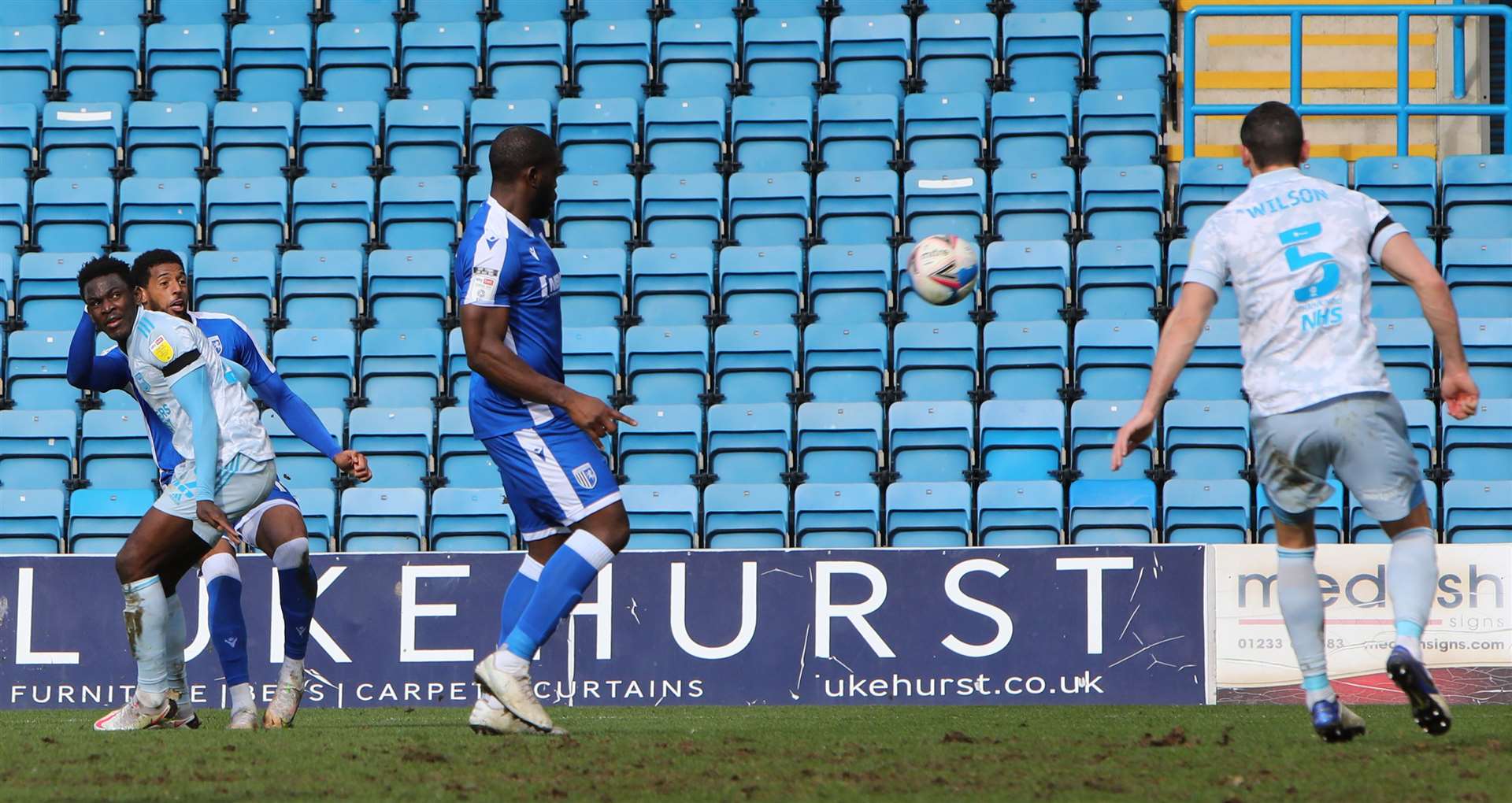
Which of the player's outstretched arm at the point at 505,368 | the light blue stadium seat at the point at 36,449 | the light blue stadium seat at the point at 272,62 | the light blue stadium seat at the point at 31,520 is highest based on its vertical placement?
the light blue stadium seat at the point at 272,62

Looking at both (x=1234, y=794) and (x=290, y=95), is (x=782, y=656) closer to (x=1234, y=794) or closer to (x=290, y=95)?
(x=1234, y=794)

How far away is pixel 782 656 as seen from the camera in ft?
32.0

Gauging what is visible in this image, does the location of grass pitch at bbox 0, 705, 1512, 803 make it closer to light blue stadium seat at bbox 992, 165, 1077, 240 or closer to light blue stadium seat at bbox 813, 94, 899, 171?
light blue stadium seat at bbox 992, 165, 1077, 240

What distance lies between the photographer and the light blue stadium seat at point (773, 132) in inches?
547

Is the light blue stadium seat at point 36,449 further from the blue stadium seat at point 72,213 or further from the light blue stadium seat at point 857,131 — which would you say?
the light blue stadium seat at point 857,131

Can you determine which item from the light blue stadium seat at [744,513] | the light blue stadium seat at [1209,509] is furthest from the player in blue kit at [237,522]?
the light blue stadium seat at [1209,509]

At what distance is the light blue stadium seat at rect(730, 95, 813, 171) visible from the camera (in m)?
13.9

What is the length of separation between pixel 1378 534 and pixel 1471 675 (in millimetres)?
1805

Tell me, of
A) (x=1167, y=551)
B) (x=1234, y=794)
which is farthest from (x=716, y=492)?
(x=1234, y=794)

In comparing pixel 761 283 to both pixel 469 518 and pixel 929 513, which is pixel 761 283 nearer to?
pixel 929 513

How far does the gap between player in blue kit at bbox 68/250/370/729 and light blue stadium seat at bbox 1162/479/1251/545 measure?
20.3 ft

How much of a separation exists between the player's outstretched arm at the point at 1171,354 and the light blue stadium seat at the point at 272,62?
36.4 ft

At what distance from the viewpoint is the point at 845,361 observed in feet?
40.5

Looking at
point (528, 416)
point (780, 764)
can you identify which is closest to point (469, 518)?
point (528, 416)
